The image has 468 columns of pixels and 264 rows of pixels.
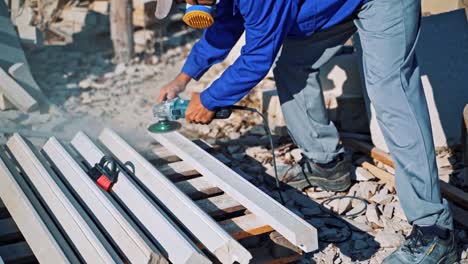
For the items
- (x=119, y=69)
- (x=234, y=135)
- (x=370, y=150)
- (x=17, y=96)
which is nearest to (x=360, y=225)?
(x=370, y=150)

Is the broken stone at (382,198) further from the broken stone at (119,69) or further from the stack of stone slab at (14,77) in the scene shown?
the broken stone at (119,69)

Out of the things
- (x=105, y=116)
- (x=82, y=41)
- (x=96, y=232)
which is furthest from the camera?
(x=82, y=41)

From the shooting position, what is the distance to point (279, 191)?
400 cm

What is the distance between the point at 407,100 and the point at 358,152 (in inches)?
60.8

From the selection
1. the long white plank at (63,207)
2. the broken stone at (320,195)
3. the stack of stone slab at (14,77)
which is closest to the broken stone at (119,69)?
the stack of stone slab at (14,77)

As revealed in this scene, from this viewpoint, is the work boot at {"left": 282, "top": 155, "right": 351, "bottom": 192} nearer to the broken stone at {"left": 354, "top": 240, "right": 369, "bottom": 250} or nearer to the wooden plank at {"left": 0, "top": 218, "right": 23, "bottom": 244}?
the broken stone at {"left": 354, "top": 240, "right": 369, "bottom": 250}

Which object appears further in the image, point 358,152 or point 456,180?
point 358,152

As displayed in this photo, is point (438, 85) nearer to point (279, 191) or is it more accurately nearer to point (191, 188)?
point (279, 191)

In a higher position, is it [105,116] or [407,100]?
[407,100]

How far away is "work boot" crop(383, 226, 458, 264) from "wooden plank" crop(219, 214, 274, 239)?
2.30 ft

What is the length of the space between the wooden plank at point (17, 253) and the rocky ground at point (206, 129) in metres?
1.45

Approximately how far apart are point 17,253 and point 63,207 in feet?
1.04

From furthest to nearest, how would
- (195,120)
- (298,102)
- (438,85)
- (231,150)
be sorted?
(231,150) → (438,85) → (298,102) → (195,120)

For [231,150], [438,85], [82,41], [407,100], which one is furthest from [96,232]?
[82,41]
